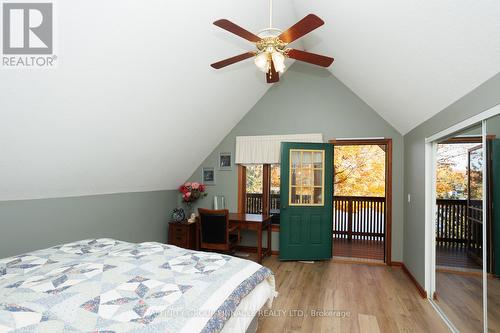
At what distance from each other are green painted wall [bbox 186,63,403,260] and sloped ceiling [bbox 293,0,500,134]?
2.25ft

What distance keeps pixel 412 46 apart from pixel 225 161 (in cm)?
356

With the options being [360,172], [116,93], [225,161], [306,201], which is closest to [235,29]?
[116,93]

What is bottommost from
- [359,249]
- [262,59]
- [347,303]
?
[359,249]

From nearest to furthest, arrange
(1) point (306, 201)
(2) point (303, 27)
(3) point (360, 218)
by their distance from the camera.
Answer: (2) point (303, 27) → (1) point (306, 201) → (3) point (360, 218)

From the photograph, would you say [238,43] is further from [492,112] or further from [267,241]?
[267,241]

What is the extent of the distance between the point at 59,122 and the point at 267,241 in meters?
3.59

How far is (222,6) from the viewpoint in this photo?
2645 millimetres

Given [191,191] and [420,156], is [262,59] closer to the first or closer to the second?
[420,156]

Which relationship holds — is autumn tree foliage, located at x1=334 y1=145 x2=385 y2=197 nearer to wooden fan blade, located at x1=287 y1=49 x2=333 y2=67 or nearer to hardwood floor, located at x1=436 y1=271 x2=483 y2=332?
hardwood floor, located at x1=436 y1=271 x2=483 y2=332

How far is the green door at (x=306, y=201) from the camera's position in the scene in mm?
4352

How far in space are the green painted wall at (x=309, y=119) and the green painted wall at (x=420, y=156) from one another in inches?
8.8

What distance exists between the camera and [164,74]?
277cm

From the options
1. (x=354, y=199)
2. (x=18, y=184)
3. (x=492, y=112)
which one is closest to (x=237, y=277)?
(x=492, y=112)

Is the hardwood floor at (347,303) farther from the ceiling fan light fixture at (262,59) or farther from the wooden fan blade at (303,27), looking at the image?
the wooden fan blade at (303,27)
